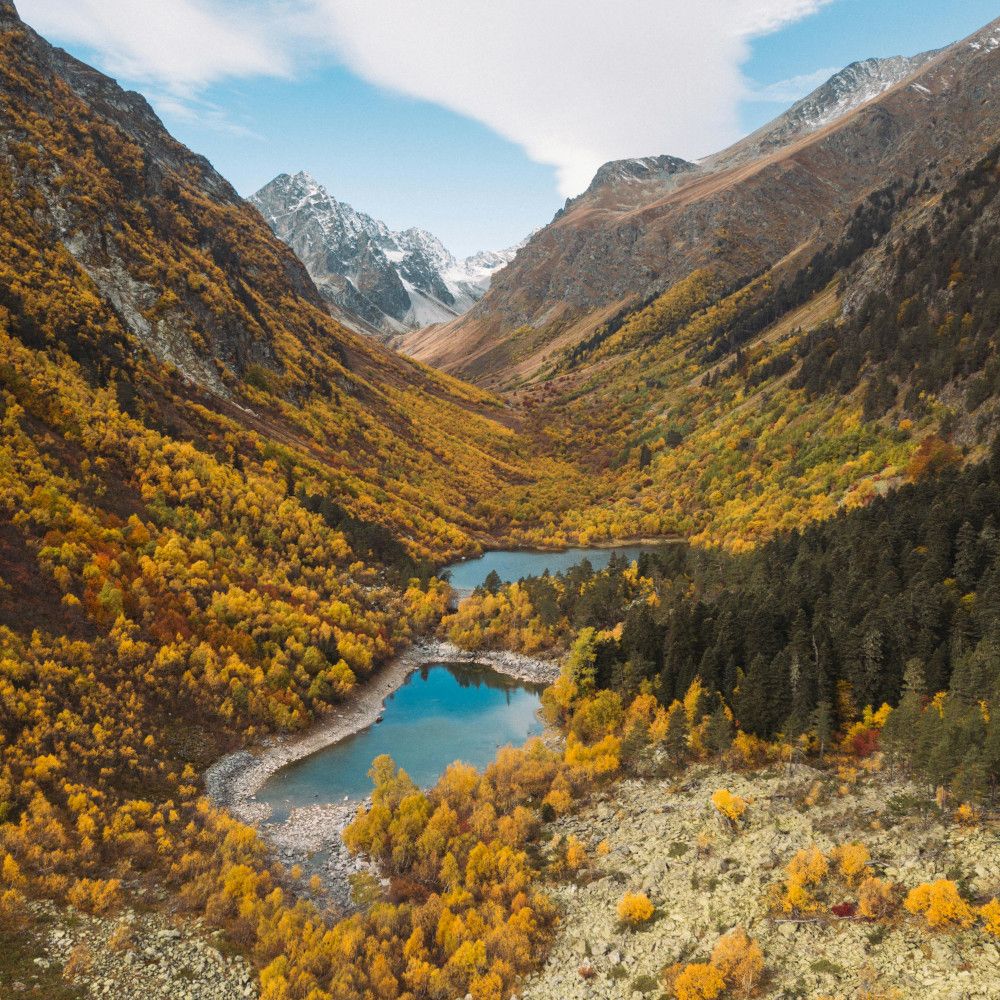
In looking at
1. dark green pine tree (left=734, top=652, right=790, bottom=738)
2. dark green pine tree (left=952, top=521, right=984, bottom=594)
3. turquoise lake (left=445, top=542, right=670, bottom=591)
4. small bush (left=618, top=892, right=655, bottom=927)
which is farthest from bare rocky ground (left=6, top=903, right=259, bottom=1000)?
turquoise lake (left=445, top=542, right=670, bottom=591)

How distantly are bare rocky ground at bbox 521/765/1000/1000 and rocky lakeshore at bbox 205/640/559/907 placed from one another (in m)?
15.9

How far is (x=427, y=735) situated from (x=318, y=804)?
1494cm

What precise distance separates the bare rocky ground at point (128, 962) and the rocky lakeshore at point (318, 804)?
8.47 meters

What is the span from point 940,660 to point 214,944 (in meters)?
47.1

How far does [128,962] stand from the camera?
107 feet

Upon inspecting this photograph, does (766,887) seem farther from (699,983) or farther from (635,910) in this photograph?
(699,983)

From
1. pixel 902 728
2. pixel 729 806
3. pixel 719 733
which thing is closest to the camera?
pixel 902 728

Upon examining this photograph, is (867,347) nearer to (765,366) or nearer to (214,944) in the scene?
(765,366)

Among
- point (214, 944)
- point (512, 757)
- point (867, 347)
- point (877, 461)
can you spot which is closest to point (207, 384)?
point (512, 757)

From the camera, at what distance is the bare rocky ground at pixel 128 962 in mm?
30969

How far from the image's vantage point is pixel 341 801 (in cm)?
5212

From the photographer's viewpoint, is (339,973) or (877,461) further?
(877,461)

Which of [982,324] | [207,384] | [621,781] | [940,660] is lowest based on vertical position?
[621,781]

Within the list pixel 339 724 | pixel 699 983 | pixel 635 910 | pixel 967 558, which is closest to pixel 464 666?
pixel 339 724
